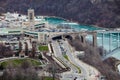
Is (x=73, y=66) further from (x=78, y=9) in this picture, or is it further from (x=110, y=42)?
(x=78, y=9)

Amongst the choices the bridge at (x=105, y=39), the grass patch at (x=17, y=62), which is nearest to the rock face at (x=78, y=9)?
the bridge at (x=105, y=39)

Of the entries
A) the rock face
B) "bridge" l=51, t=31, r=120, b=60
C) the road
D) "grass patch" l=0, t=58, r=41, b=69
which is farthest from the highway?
the rock face

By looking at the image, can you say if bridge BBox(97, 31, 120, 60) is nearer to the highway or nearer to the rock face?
the highway

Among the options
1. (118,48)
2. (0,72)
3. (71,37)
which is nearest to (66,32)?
(71,37)

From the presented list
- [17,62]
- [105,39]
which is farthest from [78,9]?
[17,62]

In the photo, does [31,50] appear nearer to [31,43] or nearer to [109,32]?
[31,43]

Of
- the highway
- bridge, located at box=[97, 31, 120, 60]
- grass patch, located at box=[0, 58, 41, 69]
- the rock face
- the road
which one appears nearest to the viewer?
the highway

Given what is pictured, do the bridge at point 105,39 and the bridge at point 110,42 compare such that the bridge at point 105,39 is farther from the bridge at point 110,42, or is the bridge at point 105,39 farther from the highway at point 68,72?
the highway at point 68,72

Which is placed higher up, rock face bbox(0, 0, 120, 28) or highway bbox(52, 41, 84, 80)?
rock face bbox(0, 0, 120, 28)
